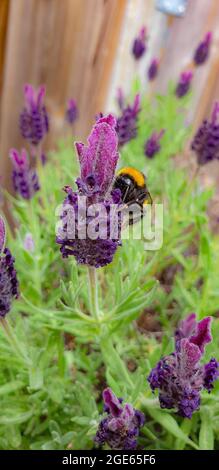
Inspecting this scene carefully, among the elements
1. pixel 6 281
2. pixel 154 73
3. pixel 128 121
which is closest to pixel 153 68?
pixel 154 73

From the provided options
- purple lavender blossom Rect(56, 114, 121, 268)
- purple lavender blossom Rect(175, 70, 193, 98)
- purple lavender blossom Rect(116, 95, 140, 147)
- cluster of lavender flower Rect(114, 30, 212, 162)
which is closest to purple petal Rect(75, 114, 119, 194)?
purple lavender blossom Rect(56, 114, 121, 268)

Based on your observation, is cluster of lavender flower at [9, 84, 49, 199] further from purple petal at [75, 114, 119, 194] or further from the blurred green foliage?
purple petal at [75, 114, 119, 194]

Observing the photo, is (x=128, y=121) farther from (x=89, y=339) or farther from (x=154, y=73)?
(x=154, y=73)

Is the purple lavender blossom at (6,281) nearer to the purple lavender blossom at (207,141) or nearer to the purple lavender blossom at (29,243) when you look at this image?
the purple lavender blossom at (29,243)

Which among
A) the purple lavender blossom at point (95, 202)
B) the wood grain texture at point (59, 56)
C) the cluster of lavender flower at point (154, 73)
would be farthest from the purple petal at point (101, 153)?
the wood grain texture at point (59, 56)

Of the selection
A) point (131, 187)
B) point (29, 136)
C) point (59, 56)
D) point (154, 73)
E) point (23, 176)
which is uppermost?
point (59, 56)

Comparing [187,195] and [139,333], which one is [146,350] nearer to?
[139,333]
